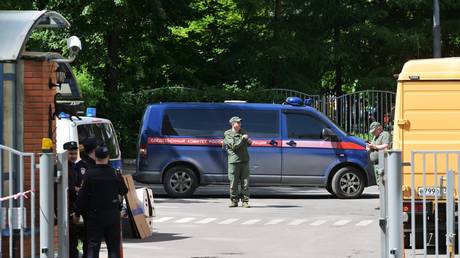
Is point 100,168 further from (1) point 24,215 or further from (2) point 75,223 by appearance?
(1) point 24,215

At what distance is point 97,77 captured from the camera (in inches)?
1252

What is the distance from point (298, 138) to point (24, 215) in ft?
45.5

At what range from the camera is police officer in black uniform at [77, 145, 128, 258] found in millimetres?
10195

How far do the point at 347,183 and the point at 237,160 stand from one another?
→ 10.6ft

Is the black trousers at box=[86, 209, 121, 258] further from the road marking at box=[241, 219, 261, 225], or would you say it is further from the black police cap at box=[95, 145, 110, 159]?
the road marking at box=[241, 219, 261, 225]

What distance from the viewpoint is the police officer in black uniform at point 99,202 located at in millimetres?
10195

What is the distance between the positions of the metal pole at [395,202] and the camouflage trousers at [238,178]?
11.3 metres

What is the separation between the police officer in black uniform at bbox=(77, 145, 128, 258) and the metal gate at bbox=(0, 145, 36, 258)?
793mm

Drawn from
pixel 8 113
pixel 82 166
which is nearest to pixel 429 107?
pixel 82 166

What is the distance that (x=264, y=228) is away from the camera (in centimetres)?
1672

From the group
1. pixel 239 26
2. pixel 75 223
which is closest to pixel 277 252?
pixel 75 223

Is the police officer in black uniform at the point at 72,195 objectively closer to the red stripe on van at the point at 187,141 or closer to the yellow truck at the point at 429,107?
the yellow truck at the point at 429,107

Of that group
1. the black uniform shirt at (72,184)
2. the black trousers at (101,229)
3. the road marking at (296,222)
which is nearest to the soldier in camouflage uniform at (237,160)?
the road marking at (296,222)

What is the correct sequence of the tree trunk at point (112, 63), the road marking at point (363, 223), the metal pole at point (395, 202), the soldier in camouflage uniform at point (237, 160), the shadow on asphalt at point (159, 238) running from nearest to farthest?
the metal pole at point (395, 202) < the shadow on asphalt at point (159, 238) < the road marking at point (363, 223) < the soldier in camouflage uniform at point (237, 160) < the tree trunk at point (112, 63)
